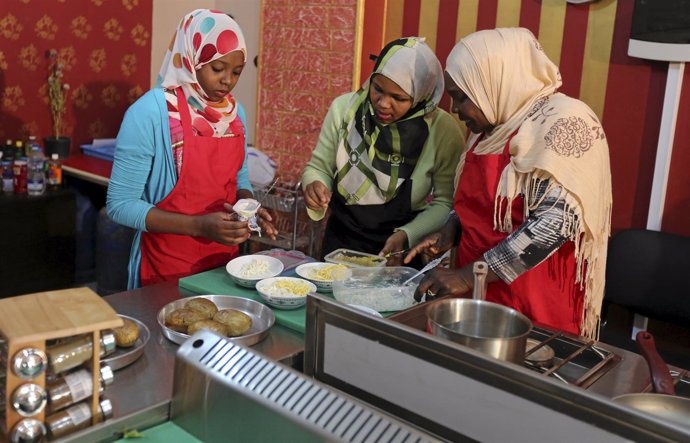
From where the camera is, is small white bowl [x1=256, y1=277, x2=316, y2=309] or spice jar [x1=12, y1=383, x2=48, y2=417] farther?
small white bowl [x1=256, y1=277, x2=316, y2=309]

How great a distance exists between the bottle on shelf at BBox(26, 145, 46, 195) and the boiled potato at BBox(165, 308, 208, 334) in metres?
2.52

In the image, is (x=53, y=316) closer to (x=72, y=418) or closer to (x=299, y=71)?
(x=72, y=418)

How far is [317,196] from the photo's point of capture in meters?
2.34

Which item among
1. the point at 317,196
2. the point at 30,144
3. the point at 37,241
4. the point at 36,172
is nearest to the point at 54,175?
the point at 36,172

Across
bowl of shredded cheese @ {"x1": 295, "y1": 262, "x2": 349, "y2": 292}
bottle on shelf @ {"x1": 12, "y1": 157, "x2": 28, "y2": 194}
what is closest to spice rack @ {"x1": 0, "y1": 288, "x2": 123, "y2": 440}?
bowl of shredded cheese @ {"x1": 295, "y1": 262, "x2": 349, "y2": 292}

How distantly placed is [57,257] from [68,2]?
1508 mm

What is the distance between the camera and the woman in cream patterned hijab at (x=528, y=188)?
1721 millimetres

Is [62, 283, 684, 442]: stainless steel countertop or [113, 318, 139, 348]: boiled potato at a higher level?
[113, 318, 139, 348]: boiled potato

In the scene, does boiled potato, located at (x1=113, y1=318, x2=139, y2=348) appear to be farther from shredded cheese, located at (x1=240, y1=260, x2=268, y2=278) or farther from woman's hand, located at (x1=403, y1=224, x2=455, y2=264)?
woman's hand, located at (x1=403, y1=224, x2=455, y2=264)

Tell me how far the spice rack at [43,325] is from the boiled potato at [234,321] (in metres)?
0.37

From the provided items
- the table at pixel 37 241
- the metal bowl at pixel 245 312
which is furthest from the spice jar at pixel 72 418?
the table at pixel 37 241

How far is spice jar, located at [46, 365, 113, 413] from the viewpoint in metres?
1.11

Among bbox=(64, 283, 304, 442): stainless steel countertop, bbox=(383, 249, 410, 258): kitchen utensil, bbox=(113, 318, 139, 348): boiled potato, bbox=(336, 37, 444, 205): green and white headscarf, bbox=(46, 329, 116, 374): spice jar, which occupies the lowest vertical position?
bbox=(64, 283, 304, 442): stainless steel countertop

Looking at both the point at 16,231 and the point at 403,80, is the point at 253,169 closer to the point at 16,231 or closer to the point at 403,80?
the point at 16,231
